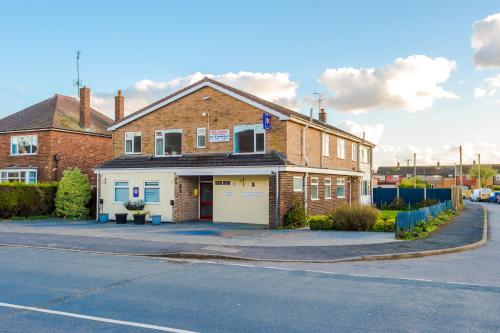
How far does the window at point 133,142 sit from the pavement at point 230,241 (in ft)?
19.9

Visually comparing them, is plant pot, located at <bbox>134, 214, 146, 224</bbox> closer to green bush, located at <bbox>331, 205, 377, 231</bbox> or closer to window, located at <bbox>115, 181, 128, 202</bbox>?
window, located at <bbox>115, 181, 128, 202</bbox>

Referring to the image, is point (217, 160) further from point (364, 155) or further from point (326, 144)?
point (364, 155)

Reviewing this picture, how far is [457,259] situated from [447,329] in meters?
7.78

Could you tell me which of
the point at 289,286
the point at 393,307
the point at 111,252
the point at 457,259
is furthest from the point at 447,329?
the point at 111,252

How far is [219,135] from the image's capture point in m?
24.6

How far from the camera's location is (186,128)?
25.6 m

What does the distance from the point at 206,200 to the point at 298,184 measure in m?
5.33

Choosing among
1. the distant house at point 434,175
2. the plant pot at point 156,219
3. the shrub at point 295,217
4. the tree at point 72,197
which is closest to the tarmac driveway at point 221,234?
the plant pot at point 156,219

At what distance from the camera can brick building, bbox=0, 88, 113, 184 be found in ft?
106

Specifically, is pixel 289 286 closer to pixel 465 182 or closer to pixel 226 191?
pixel 226 191

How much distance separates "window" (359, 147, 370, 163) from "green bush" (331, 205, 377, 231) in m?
16.1

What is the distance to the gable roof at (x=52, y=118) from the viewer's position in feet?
109

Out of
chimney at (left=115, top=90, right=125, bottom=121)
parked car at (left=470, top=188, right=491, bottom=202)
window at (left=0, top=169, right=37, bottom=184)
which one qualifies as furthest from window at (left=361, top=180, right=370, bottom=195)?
parked car at (left=470, top=188, right=491, bottom=202)

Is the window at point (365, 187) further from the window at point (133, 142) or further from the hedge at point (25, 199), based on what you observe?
the hedge at point (25, 199)
